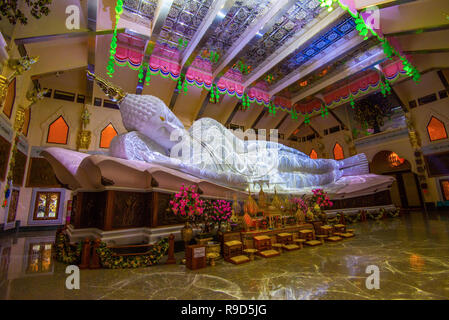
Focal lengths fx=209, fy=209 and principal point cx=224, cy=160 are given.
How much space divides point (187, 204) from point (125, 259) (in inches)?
34.9

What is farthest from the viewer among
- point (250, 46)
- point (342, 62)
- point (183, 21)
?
point (342, 62)

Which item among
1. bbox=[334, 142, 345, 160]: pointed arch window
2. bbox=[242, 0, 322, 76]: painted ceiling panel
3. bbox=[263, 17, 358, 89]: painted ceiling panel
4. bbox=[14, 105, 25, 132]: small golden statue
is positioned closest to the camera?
bbox=[14, 105, 25, 132]: small golden statue

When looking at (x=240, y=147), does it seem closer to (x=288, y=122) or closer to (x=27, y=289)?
(x=27, y=289)

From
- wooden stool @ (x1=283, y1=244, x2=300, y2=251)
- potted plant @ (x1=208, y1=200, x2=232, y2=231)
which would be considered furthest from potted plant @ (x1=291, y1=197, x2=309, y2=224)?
potted plant @ (x1=208, y1=200, x2=232, y2=231)

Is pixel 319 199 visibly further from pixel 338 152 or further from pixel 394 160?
pixel 338 152

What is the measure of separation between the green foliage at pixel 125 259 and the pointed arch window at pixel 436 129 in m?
10.8

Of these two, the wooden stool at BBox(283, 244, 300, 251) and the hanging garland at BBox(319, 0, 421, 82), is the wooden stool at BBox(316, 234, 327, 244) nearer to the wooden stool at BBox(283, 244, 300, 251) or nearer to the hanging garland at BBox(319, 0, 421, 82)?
the wooden stool at BBox(283, 244, 300, 251)

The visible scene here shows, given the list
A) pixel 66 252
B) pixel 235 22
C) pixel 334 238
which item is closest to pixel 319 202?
pixel 334 238

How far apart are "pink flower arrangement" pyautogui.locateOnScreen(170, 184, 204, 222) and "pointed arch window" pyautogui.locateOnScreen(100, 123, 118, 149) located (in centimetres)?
593

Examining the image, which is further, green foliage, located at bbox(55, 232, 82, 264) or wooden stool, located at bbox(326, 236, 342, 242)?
wooden stool, located at bbox(326, 236, 342, 242)

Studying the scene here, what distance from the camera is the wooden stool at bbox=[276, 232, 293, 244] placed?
115 inches

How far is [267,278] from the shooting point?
1796 millimetres

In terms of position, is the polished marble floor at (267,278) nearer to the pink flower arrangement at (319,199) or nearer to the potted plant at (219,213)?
the potted plant at (219,213)
